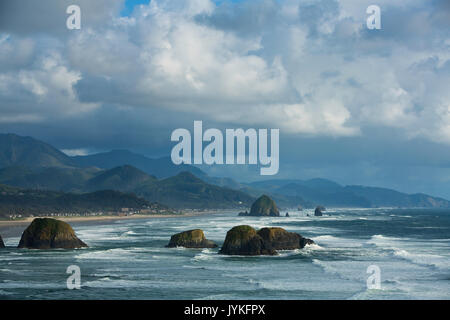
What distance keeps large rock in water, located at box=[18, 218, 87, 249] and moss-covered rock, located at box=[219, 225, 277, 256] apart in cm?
2346

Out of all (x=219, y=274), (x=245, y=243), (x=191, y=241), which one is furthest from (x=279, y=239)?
(x=219, y=274)

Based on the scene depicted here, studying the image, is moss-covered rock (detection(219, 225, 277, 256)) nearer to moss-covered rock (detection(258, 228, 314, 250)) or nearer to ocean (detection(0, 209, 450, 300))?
ocean (detection(0, 209, 450, 300))

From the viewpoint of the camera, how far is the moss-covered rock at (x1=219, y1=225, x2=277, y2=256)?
222ft

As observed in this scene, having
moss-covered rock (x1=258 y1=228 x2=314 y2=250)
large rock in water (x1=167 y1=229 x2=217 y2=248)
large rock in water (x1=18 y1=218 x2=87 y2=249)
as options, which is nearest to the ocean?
moss-covered rock (x1=258 y1=228 x2=314 y2=250)

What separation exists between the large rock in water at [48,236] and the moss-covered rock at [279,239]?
1087 inches

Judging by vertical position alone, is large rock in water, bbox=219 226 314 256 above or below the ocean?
above

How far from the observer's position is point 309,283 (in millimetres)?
47062

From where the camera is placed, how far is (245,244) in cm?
6750

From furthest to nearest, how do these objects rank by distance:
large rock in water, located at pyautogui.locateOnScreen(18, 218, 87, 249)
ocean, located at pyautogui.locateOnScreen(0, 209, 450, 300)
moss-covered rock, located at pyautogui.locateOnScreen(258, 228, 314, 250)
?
large rock in water, located at pyautogui.locateOnScreen(18, 218, 87, 249)
moss-covered rock, located at pyautogui.locateOnScreen(258, 228, 314, 250)
ocean, located at pyautogui.locateOnScreen(0, 209, 450, 300)

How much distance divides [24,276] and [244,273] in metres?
21.0

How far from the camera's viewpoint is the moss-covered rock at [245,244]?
222 feet

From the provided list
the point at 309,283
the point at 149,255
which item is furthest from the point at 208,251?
the point at 309,283

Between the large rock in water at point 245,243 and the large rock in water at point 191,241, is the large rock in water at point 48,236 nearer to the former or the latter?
the large rock in water at point 191,241

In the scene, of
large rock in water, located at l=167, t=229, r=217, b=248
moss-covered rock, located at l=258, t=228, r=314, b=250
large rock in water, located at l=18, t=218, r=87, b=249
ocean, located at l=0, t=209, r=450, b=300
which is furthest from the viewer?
large rock in water, located at l=167, t=229, r=217, b=248
